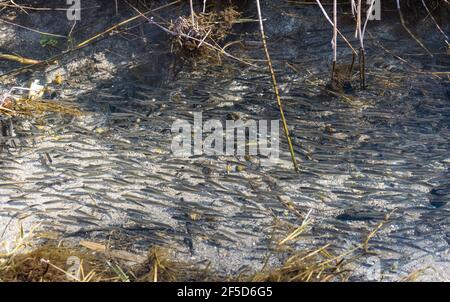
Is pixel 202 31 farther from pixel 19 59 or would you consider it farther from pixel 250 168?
pixel 19 59

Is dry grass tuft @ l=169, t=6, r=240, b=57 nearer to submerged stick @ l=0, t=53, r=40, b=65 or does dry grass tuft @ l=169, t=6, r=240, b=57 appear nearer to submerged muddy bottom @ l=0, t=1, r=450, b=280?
submerged muddy bottom @ l=0, t=1, r=450, b=280

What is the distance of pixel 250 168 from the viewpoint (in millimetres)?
3070

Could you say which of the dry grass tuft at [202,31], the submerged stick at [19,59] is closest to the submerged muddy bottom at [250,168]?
the dry grass tuft at [202,31]

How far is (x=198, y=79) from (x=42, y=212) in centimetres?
113

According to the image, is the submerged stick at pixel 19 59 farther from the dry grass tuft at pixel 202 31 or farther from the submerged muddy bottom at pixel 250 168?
the dry grass tuft at pixel 202 31

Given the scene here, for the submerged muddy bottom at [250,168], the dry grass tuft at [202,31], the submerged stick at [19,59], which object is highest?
the dry grass tuft at [202,31]

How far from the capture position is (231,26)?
3.71 metres

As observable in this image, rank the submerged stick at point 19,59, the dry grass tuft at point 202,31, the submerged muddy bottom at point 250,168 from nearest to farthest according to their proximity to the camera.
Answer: the submerged muddy bottom at point 250,168
the dry grass tuft at point 202,31
the submerged stick at point 19,59

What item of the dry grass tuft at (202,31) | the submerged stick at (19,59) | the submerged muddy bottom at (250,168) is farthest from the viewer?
the submerged stick at (19,59)

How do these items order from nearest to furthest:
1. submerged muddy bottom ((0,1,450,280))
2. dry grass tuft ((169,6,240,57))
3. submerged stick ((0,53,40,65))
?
submerged muddy bottom ((0,1,450,280)) → dry grass tuft ((169,6,240,57)) → submerged stick ((0,53,40,65))

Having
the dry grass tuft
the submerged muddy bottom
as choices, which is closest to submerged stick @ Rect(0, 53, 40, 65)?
the submerged muddy bottom

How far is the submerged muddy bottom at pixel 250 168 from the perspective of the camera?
107 inches

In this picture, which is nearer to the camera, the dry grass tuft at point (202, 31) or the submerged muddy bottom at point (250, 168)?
the submerged muddy bottom at point (250, 168)

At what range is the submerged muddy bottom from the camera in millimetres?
2723
